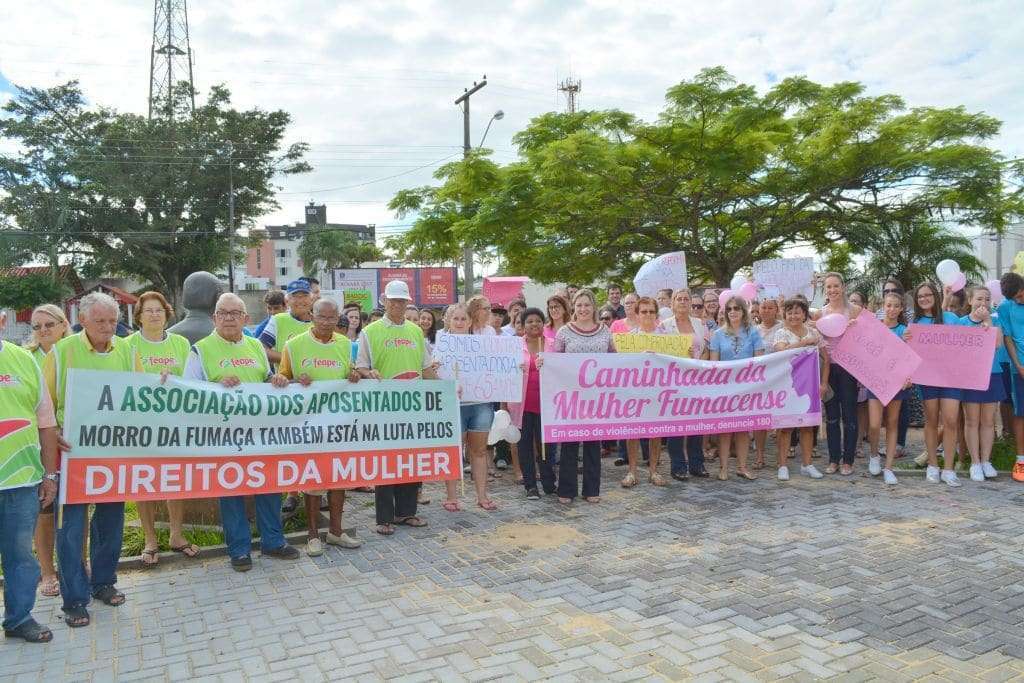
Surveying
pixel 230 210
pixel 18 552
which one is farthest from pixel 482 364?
pixel 230 210

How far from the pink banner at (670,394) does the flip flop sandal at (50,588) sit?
3907mm

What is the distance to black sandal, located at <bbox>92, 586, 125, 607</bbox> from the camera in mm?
4562

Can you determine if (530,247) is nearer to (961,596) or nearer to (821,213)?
(821,213)

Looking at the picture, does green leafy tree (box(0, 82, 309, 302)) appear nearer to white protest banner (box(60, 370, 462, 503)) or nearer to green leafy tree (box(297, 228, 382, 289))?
green leafy tree (box(297, 228, 382, 289))

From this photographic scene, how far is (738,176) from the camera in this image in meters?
14.6

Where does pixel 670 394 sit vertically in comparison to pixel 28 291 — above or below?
below

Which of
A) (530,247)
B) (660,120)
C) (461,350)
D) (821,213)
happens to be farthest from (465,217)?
(461,350)

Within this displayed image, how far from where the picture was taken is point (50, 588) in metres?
4.73

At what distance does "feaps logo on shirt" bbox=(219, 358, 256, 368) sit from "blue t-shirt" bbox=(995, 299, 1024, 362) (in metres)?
7.12

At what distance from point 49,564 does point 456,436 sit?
9.80 ft

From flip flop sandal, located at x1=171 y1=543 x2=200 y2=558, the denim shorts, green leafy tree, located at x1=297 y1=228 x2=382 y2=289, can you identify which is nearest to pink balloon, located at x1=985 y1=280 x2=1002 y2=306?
the denim shorts

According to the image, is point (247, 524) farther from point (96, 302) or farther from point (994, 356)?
point (994, 356)

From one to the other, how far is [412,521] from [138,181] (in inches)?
1672

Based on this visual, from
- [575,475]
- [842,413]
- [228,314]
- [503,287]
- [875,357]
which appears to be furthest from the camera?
[503,287]
